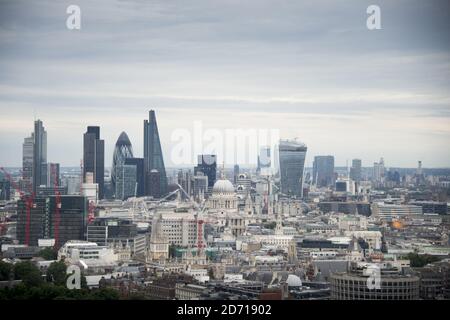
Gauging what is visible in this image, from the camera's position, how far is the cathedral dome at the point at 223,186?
1297 inches

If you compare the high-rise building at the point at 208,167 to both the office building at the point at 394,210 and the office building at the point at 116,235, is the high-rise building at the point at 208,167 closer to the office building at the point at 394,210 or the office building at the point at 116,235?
the office building at the point at 116,235

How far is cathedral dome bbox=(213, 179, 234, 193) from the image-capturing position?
3295 centimetres

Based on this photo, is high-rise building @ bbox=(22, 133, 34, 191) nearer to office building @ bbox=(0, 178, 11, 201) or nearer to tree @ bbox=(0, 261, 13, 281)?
office building @ bbox=(0, 178, 11, 201)

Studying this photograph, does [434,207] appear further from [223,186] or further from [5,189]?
[5,189]

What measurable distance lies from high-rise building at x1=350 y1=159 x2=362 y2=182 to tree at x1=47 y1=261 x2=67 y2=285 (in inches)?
392

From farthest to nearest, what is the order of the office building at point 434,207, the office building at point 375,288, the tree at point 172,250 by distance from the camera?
the office building at point 434,207, the tree at point 172,250, the office building at point 375,288

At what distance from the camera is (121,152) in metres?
34.9

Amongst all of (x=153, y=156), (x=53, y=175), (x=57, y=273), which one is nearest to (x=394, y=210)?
(x=153, y=156)

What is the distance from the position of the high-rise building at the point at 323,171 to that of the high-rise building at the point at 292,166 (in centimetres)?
38

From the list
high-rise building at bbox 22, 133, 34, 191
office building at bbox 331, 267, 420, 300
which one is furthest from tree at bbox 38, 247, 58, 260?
office building at bbox 331, 267, 420, 300

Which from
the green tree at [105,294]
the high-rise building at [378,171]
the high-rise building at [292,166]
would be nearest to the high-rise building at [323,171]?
the high-rise building at [292,166]

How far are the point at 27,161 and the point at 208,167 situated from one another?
394 cm
